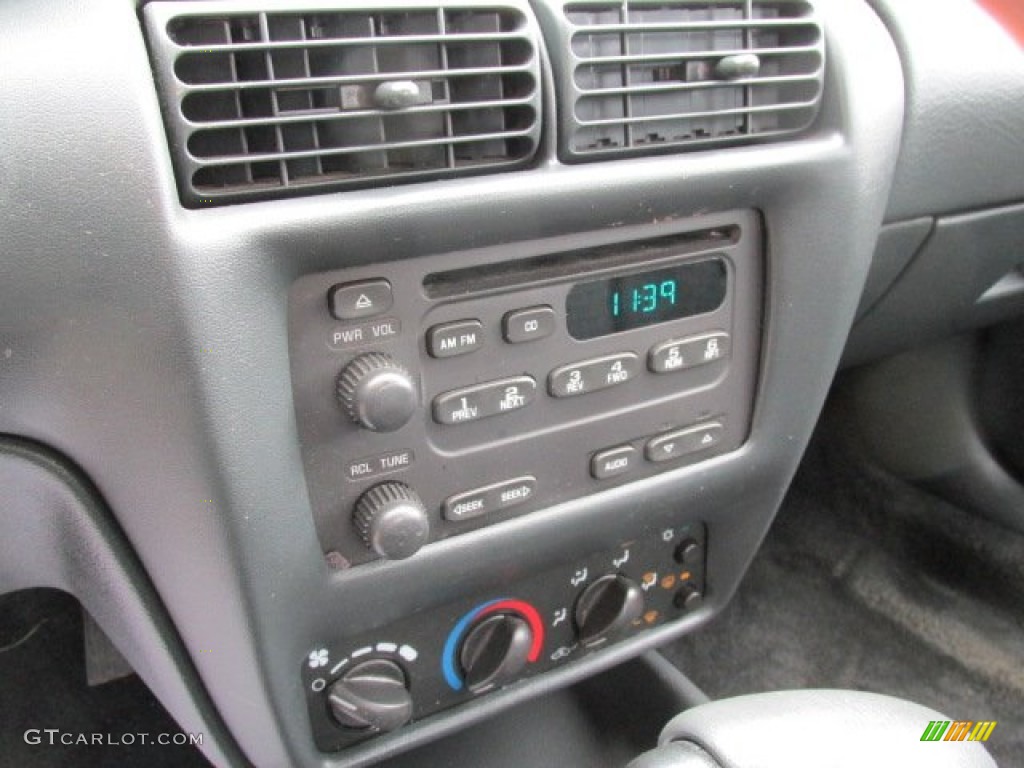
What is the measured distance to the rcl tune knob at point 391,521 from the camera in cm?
68

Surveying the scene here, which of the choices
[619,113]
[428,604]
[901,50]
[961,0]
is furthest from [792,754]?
[961,0]

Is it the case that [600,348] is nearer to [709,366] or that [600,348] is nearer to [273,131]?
[709,366]

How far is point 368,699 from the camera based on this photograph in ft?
2.58

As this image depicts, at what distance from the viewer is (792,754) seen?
2.20 feet

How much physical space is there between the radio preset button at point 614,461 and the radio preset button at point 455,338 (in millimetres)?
166

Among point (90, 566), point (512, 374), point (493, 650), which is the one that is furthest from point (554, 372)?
point (90, 566)

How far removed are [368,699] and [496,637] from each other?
121 millimetres

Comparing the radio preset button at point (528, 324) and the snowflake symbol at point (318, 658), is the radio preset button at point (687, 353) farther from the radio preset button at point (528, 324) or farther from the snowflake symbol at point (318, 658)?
the snowflake symbol at point (318, 658)

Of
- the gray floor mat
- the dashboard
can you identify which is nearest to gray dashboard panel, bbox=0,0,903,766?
the dashboard

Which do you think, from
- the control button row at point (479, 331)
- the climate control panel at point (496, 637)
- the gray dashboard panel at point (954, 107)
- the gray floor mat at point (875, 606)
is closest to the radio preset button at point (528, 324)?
the control button row at point (479, 331)

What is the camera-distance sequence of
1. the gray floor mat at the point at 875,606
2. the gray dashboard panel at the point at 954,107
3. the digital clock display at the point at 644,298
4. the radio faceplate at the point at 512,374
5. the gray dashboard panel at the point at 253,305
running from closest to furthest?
the gray dashboard panel at the point at 253,305 → the radio faceplate at the point at 512,374 → the digital clock display at the point at 644,298 → the gray dashboard panel at the point at 954,107 → the gray floor mat at the point at 875,606

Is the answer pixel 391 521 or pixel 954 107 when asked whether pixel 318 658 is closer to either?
pixel 391 521

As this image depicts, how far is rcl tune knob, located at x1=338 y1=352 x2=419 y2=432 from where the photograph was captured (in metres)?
0.64

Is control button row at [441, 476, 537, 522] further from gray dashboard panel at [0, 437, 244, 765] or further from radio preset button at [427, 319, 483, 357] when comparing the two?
gray dashboard panel at [0, 437, 244, 765]
